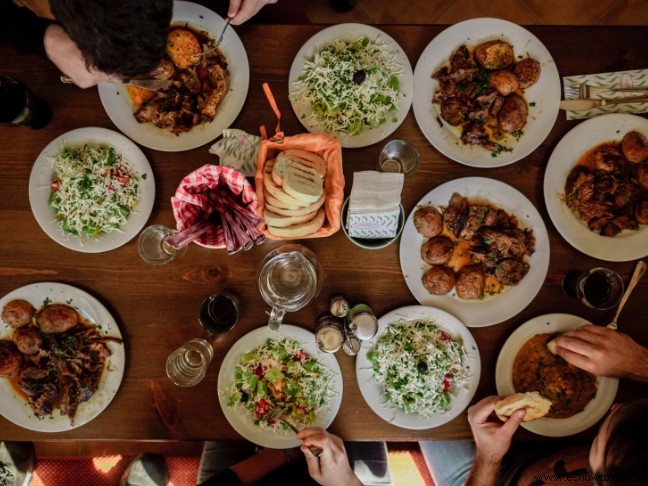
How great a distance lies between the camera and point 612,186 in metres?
2.20

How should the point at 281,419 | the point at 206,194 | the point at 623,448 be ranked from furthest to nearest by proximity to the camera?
the point at 281,419 < the point at 206,194 < the point at 623,448

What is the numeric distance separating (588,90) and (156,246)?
204 cm

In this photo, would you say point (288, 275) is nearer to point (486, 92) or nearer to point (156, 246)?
point (156, 246)

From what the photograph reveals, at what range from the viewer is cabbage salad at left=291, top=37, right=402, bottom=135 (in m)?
2.14

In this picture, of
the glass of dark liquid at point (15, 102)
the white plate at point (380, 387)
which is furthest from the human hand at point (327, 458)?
the glass of dark liquid at point (15, 102)

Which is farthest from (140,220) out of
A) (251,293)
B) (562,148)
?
(562,148)

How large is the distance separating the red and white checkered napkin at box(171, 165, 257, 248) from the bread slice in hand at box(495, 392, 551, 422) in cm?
131

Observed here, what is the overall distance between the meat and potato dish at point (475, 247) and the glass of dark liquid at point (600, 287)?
0.25 meters

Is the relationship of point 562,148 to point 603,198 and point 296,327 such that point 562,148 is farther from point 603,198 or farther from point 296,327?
point 296,327

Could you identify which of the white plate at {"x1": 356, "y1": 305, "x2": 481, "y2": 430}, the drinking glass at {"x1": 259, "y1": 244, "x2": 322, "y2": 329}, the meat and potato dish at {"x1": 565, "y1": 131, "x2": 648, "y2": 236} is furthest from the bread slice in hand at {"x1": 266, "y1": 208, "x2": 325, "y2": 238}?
the meat and potato dish at {"x1": 565, "y1": 131, "x2": 648, "y2": 236}

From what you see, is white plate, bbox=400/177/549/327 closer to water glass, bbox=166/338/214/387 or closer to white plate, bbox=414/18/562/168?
white plate, bbox=414/18/562/168

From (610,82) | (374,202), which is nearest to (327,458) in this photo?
(374,202)

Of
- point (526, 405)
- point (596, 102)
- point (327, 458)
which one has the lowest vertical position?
point (327, 458)

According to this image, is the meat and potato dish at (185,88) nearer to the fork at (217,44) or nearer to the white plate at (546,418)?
the fork at (217,44)
